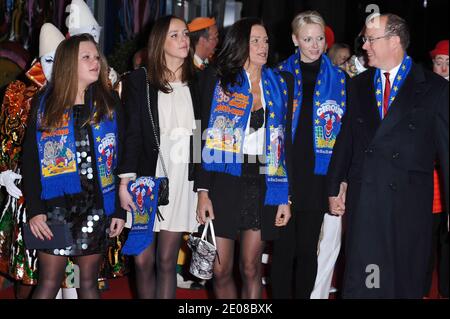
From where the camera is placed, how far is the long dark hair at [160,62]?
4031 millimetres

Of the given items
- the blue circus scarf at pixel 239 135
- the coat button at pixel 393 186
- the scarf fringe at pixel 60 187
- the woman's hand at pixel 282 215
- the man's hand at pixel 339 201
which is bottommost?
the woman's hand at pixel 282 215

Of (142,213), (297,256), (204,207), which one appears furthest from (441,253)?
(142,213)

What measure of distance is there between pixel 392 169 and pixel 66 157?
1.56m

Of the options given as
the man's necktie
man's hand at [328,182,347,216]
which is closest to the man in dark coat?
the man's necktie

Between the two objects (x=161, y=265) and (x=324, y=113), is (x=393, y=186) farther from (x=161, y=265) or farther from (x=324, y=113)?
(x=161, y=265)

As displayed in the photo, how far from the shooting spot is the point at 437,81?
3.55 metres

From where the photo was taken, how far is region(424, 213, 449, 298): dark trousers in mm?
4283

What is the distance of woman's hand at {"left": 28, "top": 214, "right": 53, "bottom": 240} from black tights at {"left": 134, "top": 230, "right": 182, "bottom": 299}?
0.55 meters

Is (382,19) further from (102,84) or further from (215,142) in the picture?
(102,84)

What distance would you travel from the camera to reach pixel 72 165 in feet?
12.1

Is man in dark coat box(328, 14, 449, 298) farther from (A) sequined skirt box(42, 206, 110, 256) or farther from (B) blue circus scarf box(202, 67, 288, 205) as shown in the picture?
(A) sequined skirt box(42, 206, 110, 256)

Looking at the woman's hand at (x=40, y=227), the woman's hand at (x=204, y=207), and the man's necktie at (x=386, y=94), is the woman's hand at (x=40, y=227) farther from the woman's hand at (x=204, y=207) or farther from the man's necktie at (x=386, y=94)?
the man's necktie at (x=386, y=94)

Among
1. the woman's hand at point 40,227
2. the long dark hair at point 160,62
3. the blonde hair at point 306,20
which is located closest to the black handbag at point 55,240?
the woman's hand at point 40,227

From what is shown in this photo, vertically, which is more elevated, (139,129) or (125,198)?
(139,129)
